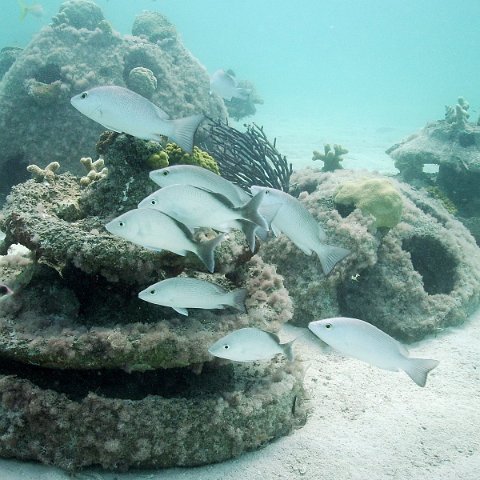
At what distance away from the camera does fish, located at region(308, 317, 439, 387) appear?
2.78 metres

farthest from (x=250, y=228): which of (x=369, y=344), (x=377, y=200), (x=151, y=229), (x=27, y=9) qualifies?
(x=27, y=9)

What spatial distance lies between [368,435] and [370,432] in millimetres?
59

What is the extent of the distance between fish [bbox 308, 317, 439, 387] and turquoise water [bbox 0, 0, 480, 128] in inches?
4305

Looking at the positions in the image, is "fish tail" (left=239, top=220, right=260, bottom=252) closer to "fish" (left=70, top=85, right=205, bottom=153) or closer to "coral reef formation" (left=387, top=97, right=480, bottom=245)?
"fish" (left=70, top=85, right=205, bottom=153)

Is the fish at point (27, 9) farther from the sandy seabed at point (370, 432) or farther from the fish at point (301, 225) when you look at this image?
the fish at point (301, 225)

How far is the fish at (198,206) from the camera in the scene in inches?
109

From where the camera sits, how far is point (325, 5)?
600 ft

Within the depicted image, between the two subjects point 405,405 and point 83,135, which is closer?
point 405,405

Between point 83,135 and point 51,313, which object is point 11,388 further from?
A: point 83,135

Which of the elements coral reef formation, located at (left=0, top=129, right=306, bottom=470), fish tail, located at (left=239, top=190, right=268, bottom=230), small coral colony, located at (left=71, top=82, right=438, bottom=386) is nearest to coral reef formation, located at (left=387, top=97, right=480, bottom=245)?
coral reef formation, located at (left=0, top=129, right=306, bottom=470)

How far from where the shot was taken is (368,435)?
380 cm

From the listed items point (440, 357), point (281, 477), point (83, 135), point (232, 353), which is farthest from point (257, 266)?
point (83, 135)

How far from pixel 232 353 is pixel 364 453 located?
1698mm

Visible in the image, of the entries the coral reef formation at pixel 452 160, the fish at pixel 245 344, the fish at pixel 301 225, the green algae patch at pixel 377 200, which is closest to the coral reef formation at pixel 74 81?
the coral reef formation at pixel 452 160
